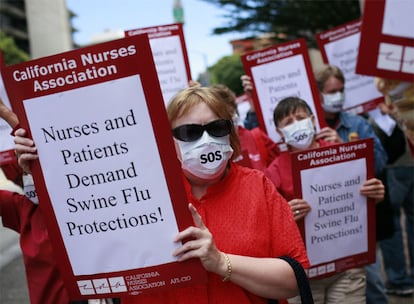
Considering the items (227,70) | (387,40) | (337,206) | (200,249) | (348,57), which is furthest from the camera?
(227,70)

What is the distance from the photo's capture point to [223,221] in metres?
1.77

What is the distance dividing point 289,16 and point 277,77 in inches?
549

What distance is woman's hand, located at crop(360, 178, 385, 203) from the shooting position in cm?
261

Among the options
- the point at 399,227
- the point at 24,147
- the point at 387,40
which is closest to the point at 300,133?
the point at 387,40

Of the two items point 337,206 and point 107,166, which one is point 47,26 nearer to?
point 337,206

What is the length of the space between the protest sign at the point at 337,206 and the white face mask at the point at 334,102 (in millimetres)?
1147

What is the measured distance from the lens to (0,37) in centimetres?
4347

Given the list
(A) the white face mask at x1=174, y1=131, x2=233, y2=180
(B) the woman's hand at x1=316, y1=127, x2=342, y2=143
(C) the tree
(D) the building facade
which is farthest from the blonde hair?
(D) the building facade

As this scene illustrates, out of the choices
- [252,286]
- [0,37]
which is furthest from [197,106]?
[0,37]

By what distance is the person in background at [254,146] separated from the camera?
3.07m

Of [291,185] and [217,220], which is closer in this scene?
[217,220]

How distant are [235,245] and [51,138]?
682mm

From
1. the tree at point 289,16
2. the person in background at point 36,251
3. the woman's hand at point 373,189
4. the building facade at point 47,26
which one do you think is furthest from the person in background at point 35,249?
the building facade at point 47,26

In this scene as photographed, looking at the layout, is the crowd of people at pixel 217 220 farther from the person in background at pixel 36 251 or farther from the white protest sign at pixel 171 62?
the white protest sign at pixel 171 62
